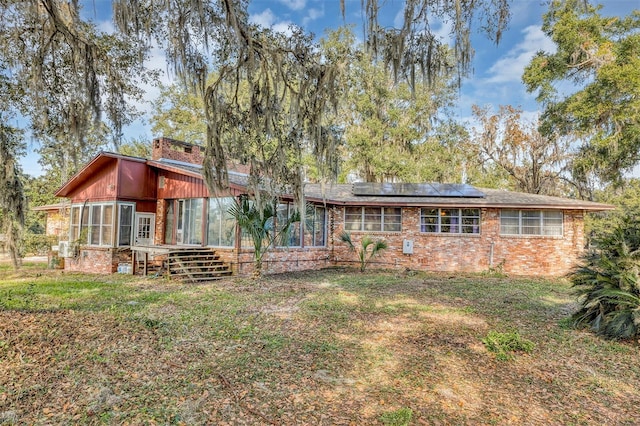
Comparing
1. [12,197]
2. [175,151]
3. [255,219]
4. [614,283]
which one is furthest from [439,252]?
[12,197]

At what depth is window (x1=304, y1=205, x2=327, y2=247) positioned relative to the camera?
43.2ft

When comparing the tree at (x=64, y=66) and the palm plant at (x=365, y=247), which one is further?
the palm plant at (x=365, y=247)

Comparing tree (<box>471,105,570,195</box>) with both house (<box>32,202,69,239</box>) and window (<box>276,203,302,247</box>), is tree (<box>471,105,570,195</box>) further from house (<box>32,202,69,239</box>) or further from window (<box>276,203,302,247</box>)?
house (<box>32,202,69,239</box>)

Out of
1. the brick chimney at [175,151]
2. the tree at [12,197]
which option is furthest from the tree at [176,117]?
the tree at [12,197]

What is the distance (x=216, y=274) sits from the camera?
34.8 ft

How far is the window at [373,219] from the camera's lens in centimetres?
1396

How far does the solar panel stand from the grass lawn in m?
7.38

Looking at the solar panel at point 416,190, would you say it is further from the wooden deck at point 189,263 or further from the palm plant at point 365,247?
the wooden deck at point 189,263

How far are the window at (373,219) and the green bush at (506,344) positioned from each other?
9.09 meters

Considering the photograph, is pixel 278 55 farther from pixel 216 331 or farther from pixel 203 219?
pixel 203 219

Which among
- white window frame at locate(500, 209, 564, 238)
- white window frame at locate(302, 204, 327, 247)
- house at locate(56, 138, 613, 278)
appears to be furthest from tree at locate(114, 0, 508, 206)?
white window frame at locate(500, 209, 564, 238)

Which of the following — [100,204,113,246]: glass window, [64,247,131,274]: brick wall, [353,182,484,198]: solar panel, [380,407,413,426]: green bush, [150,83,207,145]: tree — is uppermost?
[150,83,207,145]: tree

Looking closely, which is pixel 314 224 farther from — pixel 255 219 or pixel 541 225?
pixel 541 225

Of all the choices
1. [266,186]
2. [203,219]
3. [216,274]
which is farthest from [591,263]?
[203,219]
